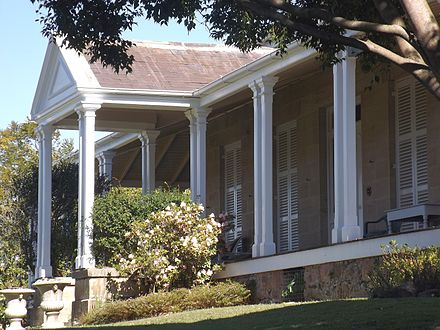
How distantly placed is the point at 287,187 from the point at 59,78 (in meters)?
5.62

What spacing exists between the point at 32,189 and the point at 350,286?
521 inches

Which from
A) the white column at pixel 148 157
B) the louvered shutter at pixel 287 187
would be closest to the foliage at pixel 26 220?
the white column at pixel 148 157

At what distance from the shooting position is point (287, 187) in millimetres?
23750

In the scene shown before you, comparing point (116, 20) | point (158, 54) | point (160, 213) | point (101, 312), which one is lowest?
point (101, 312)

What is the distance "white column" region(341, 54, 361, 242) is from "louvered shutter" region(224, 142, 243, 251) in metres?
8.39

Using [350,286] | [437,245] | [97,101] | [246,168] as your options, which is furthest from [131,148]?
[437,245]

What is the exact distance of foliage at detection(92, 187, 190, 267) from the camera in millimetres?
21625

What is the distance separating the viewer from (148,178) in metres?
26.8

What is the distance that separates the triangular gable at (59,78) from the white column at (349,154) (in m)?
6.89

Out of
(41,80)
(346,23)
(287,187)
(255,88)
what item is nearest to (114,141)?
(41,80)

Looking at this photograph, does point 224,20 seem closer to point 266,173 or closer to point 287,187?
point 266,173

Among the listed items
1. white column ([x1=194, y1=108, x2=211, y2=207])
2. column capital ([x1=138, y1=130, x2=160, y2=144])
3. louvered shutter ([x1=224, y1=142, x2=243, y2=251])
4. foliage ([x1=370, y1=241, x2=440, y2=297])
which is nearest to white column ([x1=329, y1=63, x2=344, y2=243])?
foliage ([x1=370, y1=241, x2=440, y2=297])

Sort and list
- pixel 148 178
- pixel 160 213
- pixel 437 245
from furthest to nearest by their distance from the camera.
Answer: pixel 148 178 → pixel 160 213 → pixel 437 245

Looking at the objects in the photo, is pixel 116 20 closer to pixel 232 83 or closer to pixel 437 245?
pixel 437 245
